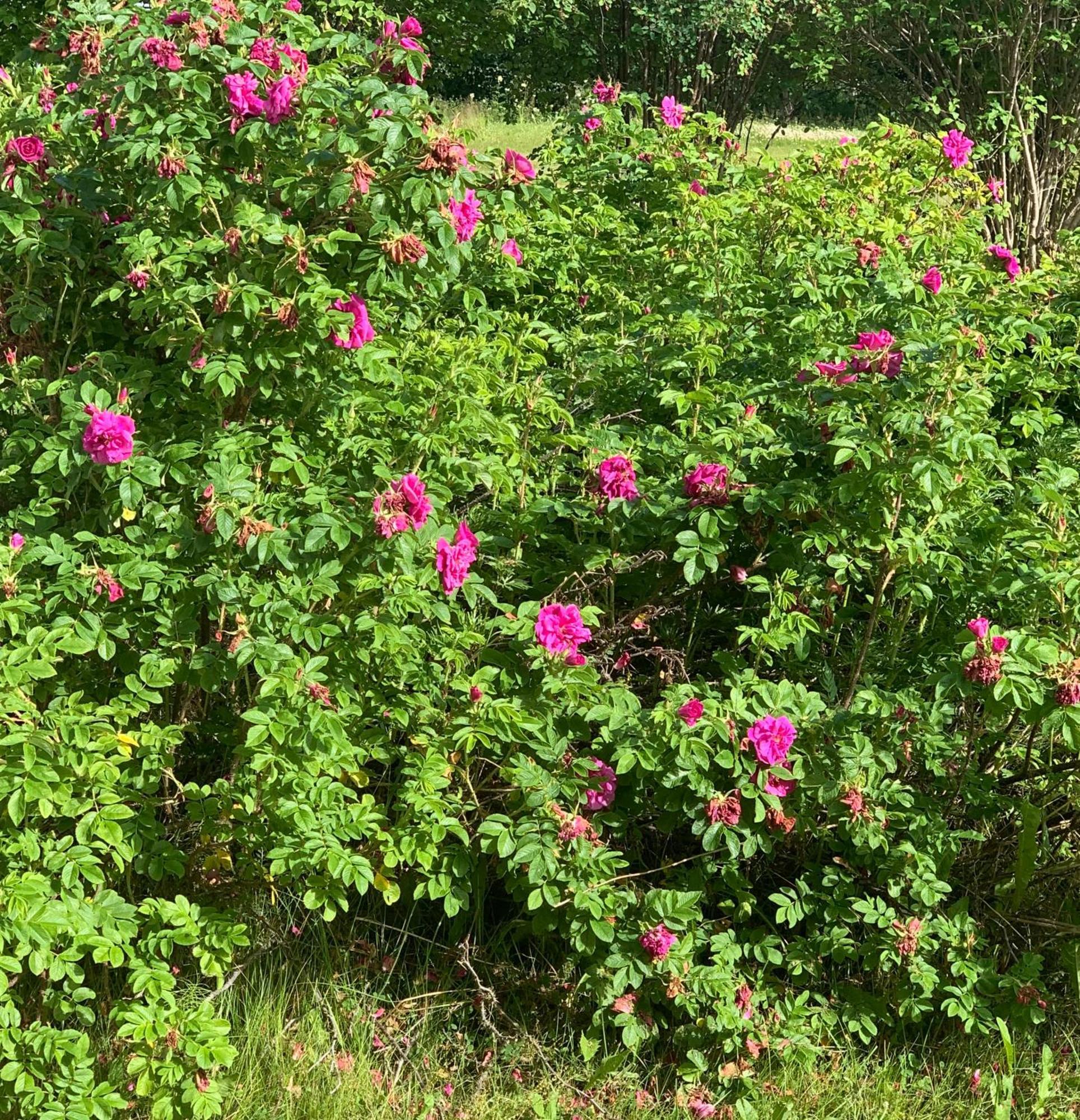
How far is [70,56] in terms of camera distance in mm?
2531

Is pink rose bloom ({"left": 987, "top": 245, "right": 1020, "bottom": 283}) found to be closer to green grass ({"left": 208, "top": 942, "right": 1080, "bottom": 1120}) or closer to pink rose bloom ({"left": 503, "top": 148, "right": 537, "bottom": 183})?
pink rose bloom ({"left": 503, "top": 148, "right": 537, "bottom": 183})

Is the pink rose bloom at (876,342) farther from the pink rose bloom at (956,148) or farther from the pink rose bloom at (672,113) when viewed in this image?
the pink rose bloom at (672,113)

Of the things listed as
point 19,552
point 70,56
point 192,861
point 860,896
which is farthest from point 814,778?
point 70,56

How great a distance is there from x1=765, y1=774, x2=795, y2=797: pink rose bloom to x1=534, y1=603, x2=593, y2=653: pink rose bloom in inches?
16.4

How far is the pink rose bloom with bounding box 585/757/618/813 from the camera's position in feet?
7.88

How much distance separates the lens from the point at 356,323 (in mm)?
2285

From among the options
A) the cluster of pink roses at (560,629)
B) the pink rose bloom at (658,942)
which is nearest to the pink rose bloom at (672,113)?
the cluster of pink roses at (560,629)

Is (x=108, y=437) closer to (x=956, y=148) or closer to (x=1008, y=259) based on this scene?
(x=1008, y=259)

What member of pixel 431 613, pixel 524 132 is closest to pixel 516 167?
pixel 431 613

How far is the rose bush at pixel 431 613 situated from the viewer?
7.14 ft

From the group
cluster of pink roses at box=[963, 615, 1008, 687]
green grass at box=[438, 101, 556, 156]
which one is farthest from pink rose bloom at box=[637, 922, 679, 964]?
green grass at box=[438, 101, 556, 156]

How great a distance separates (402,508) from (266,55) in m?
0.89

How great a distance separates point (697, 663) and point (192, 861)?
117 cm

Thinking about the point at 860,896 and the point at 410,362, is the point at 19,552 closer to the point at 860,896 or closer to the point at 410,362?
the point at 410,362
